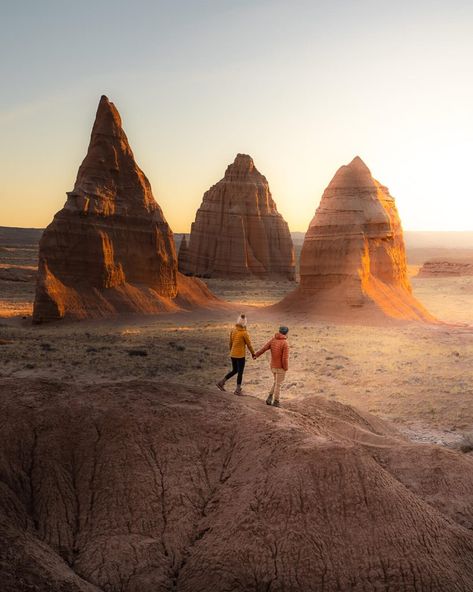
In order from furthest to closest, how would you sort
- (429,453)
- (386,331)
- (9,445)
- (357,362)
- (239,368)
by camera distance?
(386,331), (357,362), (239,368), (429,453), (9,445)

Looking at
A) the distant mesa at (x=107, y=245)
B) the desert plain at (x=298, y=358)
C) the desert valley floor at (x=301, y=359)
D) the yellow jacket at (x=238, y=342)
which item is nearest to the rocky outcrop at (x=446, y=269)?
the desert plain at (x=298, y=358)

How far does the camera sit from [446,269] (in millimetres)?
68500

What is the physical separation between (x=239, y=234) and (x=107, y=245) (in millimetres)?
30632

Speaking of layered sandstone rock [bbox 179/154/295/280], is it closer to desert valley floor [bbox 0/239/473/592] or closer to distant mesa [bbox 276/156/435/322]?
distant mesa [bbox 276/156/435/322]

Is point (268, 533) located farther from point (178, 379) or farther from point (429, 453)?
point (178, 379)

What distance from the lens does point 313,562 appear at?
242 inches

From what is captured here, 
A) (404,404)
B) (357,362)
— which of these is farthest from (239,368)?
(357,362)

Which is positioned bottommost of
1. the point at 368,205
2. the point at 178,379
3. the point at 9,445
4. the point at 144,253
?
the point at 178,379

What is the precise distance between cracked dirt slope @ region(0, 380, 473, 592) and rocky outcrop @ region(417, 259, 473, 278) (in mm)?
62701

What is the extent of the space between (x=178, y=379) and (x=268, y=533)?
9.90 m

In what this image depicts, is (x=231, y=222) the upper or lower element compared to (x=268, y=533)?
upper

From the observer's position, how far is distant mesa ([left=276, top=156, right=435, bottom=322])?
28703 mm

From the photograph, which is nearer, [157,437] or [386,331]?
[157,437]

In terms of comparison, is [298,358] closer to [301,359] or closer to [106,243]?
[301,359]
